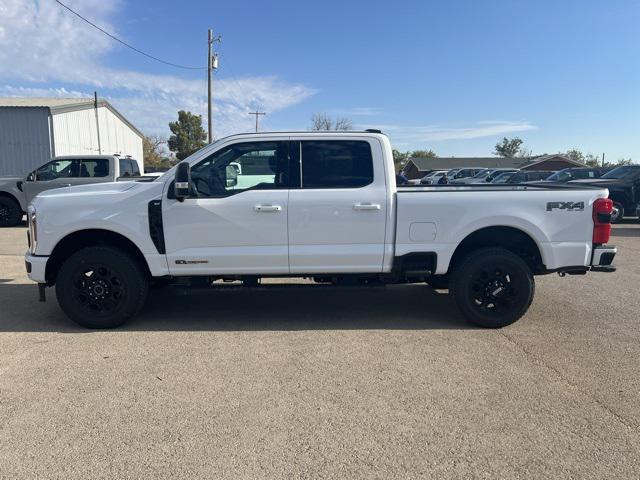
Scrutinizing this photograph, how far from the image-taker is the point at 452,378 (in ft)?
12.8

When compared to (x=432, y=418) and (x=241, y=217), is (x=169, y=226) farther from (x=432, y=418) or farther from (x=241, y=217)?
(x=432, y=418)

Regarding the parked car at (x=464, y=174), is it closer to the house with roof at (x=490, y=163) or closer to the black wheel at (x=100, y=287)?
the house with roof at (x=490, y=163)

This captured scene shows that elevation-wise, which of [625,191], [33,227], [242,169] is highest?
[242,169]

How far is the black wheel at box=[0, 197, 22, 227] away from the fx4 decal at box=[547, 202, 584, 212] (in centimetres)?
1419

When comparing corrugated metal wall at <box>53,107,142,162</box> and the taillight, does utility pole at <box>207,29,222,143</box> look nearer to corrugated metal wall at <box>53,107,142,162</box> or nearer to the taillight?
corrugated metal wall at <box>53,107,142,162</box>

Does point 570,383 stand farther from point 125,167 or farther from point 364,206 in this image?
point 125,167

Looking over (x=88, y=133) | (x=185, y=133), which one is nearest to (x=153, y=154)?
(x=185, y=133)

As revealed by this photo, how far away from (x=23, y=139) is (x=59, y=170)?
12430 millimetres

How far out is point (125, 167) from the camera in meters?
14.1

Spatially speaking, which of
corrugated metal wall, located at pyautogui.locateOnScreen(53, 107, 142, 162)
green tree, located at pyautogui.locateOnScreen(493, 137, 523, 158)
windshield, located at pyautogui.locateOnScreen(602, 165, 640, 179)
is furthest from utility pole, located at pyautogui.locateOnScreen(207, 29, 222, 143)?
green tree, located at pyautogui.locateOnScreen(493, 137, 523, 158)

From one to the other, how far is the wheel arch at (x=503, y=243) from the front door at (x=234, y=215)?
194cm

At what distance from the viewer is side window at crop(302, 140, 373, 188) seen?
4984 millimetres

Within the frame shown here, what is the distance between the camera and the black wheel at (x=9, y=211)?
13.8 metres

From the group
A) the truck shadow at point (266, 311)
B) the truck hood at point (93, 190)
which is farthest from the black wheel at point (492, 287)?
the truck hood at point (93, 190)
